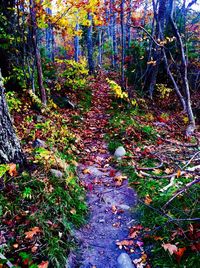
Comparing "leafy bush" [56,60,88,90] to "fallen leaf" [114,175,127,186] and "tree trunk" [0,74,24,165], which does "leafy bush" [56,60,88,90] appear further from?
"tree trunk" [0,74,24,165]

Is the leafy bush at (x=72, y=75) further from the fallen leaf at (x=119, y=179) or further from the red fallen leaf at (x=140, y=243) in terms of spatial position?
the red fallen leaf at (x=140, y=243)

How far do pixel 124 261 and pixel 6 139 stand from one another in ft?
7.35

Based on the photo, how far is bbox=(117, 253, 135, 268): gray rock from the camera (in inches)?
105

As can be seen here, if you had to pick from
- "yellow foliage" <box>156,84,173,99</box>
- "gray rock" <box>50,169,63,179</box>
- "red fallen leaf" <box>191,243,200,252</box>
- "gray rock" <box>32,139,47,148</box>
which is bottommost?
"red fallen leaf" <box>191,243,200,252</box>

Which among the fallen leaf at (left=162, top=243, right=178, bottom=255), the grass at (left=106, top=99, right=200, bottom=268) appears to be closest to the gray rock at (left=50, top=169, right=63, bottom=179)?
the grass at (left=106, top=99, right=200, bottom=268)

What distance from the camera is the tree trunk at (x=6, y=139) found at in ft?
10.1

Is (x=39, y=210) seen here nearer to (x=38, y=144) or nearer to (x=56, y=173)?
(x=56, y=173)

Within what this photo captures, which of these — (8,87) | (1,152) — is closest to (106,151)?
(1,152)

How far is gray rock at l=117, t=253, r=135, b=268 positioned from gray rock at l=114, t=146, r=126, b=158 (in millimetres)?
2706

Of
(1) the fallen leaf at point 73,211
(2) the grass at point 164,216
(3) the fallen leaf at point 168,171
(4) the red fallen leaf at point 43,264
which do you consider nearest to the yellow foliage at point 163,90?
(2) the grass at point 164,216

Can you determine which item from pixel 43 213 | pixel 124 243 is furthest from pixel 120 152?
pixel 43 213

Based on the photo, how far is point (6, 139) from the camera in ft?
10.5

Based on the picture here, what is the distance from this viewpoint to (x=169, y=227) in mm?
2971

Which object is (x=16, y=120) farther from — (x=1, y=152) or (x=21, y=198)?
(x=21, y=198)
